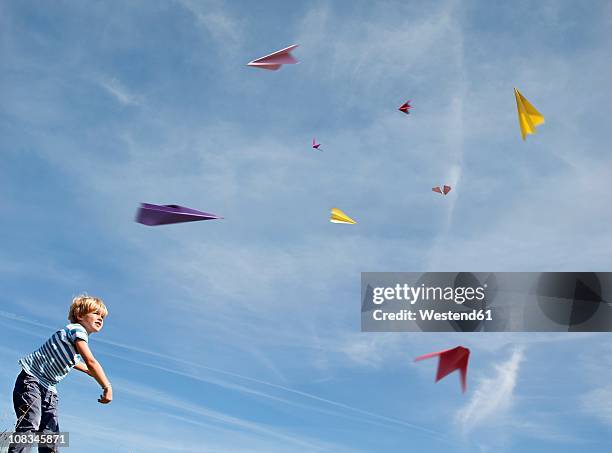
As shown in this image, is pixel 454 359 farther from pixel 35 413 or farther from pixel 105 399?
pixel 35 413

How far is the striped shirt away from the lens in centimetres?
818

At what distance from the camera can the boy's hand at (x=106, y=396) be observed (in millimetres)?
7742

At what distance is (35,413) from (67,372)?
62cm

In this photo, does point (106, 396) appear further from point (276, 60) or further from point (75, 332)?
point (276, 60)

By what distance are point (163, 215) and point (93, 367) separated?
3179 millimetres

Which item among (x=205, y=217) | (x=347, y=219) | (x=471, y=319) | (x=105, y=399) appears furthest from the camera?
(x=471, y=319)

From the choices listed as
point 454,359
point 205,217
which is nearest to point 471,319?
point 454,359

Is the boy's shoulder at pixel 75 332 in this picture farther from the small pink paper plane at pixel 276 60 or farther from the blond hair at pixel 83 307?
the small pink paper plane at pixel 276 60

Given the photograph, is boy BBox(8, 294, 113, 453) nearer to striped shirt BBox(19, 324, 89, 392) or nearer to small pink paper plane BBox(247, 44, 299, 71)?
striped shirt BBox(19, 324, 89, 392)

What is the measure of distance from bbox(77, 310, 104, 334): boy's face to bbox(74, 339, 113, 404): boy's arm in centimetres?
42

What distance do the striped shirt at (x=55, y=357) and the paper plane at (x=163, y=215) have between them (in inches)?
101

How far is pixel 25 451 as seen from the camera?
775 cm

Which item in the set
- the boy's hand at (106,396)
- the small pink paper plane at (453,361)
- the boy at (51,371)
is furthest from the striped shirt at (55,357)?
the small pink paper plane at (453,361)

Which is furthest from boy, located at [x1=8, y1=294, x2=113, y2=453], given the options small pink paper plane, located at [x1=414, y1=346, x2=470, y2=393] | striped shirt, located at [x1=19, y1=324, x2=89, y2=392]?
small pink paper plane, located at [x1=414, y1=346, x2=470, y2=393]
